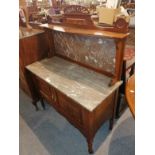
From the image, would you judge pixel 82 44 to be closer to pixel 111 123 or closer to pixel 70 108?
pixel 70 108

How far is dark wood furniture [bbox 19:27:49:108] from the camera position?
1760mm

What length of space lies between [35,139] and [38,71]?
0.77m

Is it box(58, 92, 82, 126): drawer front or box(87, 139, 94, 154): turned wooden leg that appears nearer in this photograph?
box(58, 92, 82, 126): drawer front

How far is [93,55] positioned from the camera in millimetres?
1489

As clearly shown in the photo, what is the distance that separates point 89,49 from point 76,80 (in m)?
0.33

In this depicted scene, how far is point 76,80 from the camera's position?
4.78ft

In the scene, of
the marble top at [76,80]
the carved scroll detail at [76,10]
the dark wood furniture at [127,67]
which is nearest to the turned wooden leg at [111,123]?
the dark wood furniture at [127,67]

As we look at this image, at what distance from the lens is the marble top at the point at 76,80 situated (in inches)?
47.9

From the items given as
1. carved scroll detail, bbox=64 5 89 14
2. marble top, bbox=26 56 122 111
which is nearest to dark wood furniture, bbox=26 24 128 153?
marble top, bbox=26 56 122 111

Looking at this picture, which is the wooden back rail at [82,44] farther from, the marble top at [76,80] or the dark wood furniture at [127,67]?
the dark wood furniture at [127,67]

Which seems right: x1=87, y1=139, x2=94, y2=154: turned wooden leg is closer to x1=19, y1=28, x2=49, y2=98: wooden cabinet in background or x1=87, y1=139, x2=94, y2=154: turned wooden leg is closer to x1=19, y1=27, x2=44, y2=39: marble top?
x1=19, y1=28, x2=49, y2=98: wooden cabinet in background

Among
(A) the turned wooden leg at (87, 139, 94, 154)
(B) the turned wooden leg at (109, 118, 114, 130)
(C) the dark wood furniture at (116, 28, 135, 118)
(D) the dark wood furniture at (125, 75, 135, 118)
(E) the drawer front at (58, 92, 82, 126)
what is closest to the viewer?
(D) the dark wood furniture at (125, 75, 135, 118)
